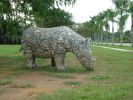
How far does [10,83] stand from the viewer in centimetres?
1398

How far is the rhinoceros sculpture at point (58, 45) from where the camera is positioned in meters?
18.2

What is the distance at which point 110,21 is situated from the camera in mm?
86250

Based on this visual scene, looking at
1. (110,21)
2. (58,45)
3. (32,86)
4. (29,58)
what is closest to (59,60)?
(58,45)

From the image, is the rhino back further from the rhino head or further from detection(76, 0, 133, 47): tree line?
detection(76, 0, 133, 47): tree line

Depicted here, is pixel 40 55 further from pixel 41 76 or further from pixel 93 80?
pixel 93 80

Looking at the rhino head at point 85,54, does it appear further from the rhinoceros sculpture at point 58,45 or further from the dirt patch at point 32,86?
the dirt patch at point 32,86

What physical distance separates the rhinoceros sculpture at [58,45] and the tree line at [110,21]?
45.7 m

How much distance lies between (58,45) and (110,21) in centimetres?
6887

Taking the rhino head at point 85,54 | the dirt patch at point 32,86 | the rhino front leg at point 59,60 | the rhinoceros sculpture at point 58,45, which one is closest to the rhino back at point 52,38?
the rhinoceros sculpture at point 58,45

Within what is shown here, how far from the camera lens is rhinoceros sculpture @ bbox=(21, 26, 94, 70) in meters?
18.2

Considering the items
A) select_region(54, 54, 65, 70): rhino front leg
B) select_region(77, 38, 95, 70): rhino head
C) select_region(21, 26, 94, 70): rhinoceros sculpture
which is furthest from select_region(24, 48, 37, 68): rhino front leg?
select_region(77, 38, 95, 70): rhino head

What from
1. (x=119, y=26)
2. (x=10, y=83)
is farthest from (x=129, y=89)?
(x=119, y=26)

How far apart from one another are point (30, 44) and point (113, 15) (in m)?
62.9

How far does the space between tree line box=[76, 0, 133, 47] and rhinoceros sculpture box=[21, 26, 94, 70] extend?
45667 millimetres
